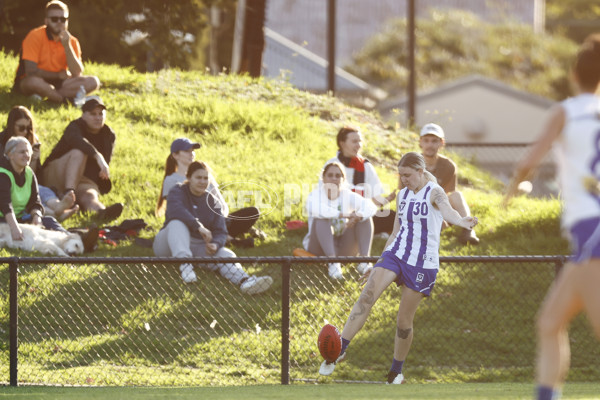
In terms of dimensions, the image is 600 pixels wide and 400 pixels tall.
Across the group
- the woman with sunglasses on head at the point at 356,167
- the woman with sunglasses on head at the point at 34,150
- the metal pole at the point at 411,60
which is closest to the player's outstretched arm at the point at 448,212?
the woman with sunglasses on head at the point at 356,167

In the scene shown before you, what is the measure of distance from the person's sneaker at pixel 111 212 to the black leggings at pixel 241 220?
52.2 inches

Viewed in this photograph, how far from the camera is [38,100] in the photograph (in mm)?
15258

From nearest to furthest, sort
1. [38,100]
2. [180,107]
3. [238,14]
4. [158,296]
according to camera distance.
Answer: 1. [158,296]
2. [38,100]
3. [180,107]
4. [238,14]

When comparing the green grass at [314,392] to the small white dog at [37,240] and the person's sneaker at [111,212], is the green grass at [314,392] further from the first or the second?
the person's sneaker at [111,212]

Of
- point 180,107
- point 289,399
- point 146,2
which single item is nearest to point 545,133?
point 289,399

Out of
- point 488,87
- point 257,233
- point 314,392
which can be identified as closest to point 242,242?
point 257,233

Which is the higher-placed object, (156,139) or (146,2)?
(146,2)

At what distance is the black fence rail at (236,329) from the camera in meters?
9.72

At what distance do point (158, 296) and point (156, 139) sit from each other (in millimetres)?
4785

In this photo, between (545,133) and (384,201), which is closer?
(545,133)

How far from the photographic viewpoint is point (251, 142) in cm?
1564

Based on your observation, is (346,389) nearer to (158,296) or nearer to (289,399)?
(289,399)

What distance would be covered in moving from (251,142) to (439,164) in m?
4.34

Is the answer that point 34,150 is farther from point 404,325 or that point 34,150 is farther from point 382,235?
point 404,325
